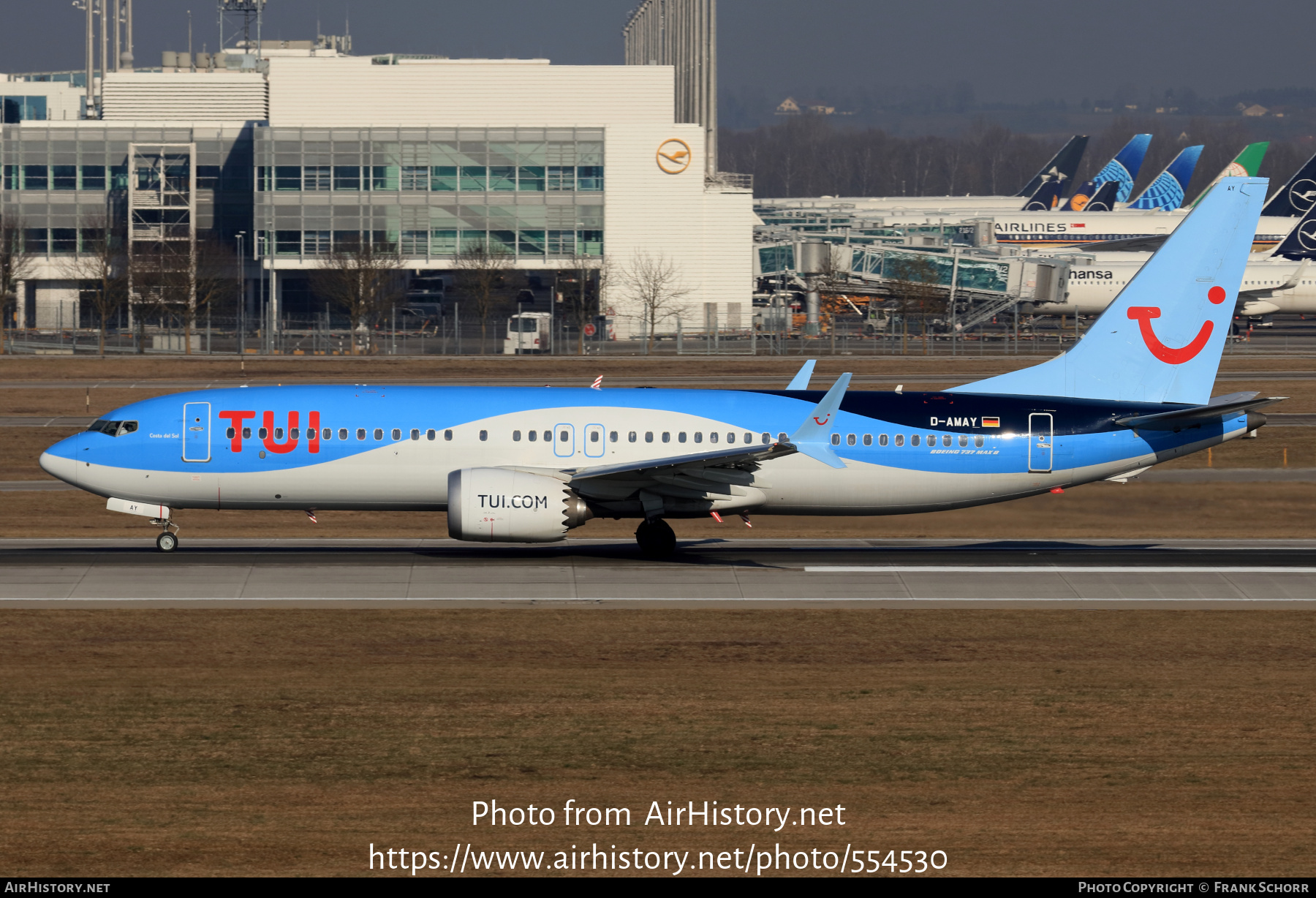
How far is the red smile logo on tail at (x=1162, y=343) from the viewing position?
128 ft

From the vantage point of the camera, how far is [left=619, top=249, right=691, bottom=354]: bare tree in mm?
131250

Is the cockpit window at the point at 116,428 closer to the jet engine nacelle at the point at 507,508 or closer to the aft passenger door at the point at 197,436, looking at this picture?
the aft passenger door at the point at 197,436

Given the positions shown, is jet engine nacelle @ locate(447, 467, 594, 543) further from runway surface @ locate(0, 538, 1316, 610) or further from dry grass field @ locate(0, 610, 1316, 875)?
dry grass field @ locate(0, 610, 1316, 875)

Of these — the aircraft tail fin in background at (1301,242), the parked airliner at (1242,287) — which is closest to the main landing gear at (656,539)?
the parked airliner at (1242,287)

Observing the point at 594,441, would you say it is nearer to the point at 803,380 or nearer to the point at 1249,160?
the point at 803,380

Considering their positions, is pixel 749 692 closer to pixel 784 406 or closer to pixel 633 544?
pixel 784 406

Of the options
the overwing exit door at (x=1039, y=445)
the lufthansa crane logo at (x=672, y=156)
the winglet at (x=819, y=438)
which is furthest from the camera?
the lufthansa crane logo at (x=672, y=156)

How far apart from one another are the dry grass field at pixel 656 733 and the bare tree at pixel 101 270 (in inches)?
3045

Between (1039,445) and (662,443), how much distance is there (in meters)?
9.71

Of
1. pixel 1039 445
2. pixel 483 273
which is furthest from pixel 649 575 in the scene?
pixel 483 273

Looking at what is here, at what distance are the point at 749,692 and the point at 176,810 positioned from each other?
10.0m

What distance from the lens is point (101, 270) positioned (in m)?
120

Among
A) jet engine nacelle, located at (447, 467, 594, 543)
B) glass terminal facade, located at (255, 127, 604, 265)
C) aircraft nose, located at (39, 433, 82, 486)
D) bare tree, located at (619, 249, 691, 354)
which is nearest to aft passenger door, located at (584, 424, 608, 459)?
jet engine nacelle, located at (447, 467, 594, 543)

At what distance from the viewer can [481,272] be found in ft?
406
